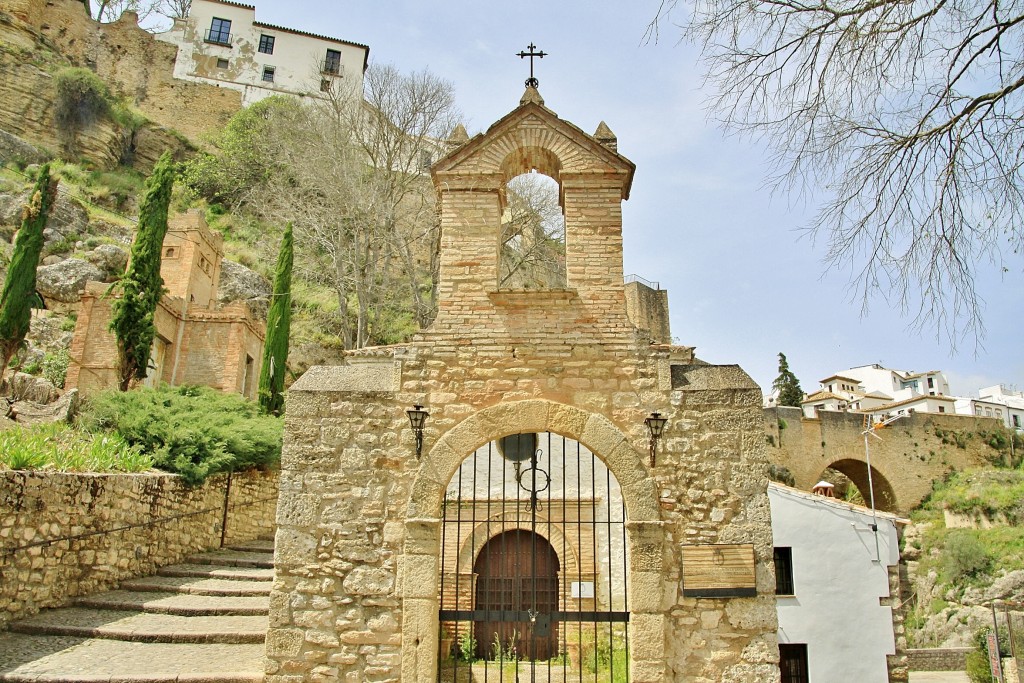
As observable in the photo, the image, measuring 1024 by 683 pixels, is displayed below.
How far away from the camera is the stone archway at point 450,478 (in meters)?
5.82

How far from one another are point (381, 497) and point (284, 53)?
156 ft

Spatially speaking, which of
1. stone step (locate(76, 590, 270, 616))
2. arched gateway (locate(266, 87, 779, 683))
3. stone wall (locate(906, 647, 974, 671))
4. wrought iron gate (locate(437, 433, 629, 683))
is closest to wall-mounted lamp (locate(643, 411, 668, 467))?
arched gateway (locate(266, 87, 779, 683))

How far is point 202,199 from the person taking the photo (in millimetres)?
36781

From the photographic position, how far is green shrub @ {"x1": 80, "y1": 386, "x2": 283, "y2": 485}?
12.2 m

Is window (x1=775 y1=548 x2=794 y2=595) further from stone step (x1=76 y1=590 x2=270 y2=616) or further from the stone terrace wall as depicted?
the stone terrace wall

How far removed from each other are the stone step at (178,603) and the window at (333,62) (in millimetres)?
42543

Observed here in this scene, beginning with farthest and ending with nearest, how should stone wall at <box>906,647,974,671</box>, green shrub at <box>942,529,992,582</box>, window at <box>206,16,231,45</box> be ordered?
window at <box>206,16,231,45</box>, green shrub at <box>942,529,992,582</box>, stone wall at <box>906,647,974,671</box>

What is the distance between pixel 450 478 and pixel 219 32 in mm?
50286

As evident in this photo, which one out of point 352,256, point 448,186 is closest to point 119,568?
point 448,186

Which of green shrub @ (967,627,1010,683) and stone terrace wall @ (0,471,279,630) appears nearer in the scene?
stone terrace wall @ (0,471,279,630)

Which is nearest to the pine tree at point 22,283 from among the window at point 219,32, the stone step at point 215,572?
the stone step at point 215,572

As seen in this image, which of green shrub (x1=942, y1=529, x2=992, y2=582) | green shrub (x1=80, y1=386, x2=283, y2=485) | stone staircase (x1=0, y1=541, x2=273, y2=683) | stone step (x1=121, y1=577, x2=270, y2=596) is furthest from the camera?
green shrub (x1=942, y1=529, x2=992, y2=582)

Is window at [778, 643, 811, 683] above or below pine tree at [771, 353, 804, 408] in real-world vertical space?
below

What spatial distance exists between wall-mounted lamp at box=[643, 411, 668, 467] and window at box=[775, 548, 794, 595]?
9.44m
